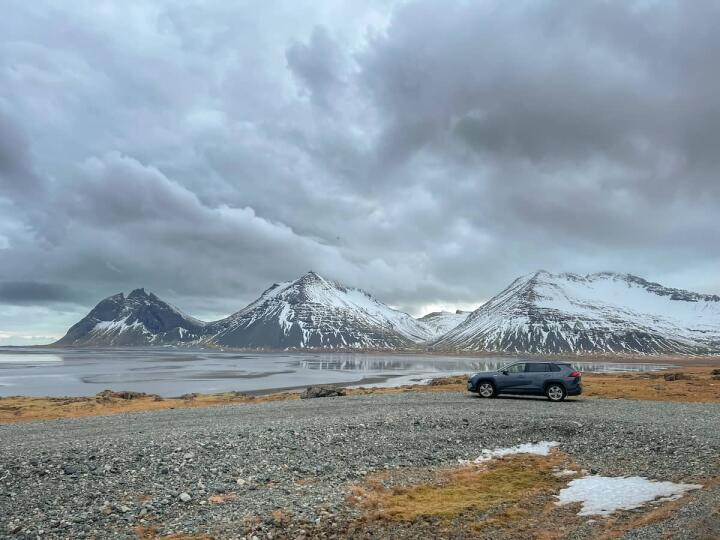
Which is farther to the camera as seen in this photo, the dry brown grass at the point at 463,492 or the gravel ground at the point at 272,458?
the dry brown grass at the point at 463,492

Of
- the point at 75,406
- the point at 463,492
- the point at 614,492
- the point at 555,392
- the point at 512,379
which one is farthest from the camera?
the point at 75,406

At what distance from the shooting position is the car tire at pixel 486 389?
31391 millimetres

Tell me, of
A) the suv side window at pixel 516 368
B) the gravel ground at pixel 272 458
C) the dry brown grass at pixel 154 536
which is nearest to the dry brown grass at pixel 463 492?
the gravel ground at pixel 272 458

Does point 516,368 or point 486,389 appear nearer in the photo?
point 516,368

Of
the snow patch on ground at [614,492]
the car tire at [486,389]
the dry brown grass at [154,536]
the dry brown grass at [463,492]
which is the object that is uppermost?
the car tire at [486,389]

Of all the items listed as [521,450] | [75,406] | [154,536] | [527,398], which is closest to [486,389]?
[527,398]

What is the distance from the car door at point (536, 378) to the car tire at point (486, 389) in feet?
6.90

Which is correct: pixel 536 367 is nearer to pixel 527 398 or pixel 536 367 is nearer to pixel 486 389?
pixel 527 398

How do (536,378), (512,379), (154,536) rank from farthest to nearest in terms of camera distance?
(512,379), (536,378), (154,536)

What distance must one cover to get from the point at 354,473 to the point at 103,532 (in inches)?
261

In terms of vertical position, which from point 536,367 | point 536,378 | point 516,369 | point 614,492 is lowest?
point 614,492

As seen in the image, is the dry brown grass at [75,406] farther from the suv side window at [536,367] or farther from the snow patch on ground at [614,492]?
the snow patch on ground at [614,492]

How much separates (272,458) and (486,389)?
64.6ft

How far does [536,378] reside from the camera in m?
30.5
